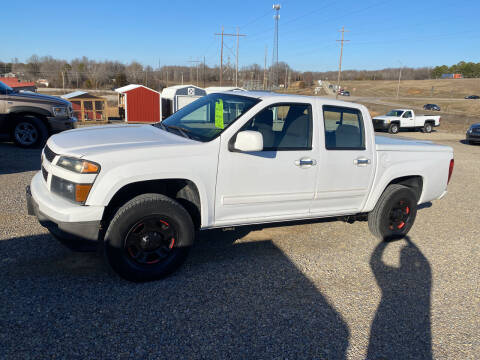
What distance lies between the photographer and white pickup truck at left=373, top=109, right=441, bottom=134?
24.6 m

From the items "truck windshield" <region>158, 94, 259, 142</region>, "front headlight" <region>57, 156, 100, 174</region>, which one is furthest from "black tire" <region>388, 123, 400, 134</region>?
"front headlight" <region>57, 156, 100, 174</region>

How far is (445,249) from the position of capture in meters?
5.08

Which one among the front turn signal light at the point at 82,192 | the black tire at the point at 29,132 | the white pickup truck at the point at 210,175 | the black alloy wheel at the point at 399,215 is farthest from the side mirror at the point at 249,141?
the black tire at the point at 29,132

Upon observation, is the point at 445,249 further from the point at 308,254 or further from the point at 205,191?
the point at 205,191

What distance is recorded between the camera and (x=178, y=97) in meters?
26.4

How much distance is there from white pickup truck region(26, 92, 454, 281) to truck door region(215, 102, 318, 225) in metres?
0.01

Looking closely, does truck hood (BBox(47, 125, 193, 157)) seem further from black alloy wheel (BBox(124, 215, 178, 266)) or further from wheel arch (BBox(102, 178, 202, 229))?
black alloy wheel (BBox(124, 215, 178, 266))

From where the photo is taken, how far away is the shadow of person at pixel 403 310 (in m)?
2.96

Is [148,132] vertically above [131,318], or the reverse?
[148,132]

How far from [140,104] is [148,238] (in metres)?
24.5

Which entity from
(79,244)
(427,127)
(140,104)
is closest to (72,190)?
(79,244)

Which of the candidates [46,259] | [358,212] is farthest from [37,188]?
[358,212]

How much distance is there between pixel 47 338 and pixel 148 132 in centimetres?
220

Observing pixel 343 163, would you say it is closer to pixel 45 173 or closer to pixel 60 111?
pixel 45 173
